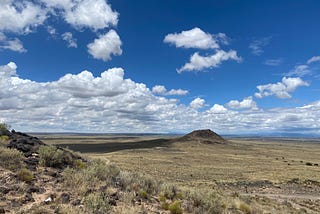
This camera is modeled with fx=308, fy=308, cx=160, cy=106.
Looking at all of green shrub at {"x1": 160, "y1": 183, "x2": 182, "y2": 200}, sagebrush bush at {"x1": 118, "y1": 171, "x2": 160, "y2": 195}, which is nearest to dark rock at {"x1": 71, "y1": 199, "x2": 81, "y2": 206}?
sagebrush bush at {"x1": 118, "y1": 171, "x2": 160, "y2": 195}

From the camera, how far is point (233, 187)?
3662 cm

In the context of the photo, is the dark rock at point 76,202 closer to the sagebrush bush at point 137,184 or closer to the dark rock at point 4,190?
the dark rock at point 4,190

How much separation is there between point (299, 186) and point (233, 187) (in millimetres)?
9635

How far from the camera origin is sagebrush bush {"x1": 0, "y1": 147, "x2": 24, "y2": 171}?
1228 cm

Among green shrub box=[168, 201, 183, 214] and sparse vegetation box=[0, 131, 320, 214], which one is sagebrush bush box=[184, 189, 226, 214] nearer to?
sparse vegetation box=[0, 131, 320, 214]

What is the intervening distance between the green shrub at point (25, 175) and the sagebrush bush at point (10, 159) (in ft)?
1.96

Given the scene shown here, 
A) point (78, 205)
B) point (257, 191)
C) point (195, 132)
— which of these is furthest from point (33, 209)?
point (195, 132)

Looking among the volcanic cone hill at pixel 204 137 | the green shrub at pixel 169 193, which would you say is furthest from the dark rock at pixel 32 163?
the volcanic cone hill at pixel 204 137

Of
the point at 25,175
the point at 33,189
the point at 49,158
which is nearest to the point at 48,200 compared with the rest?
the point at 33,189

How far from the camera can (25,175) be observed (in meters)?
11.6

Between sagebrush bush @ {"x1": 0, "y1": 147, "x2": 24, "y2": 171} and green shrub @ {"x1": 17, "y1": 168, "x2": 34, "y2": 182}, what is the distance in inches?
23.6

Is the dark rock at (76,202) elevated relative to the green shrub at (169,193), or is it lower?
elevated

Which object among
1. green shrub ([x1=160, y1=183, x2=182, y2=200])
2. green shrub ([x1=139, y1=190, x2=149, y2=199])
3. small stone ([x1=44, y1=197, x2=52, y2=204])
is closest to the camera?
small stone ([x1=44, y1=197, x2=52, y2=204])

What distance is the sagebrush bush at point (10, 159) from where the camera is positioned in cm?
1228
